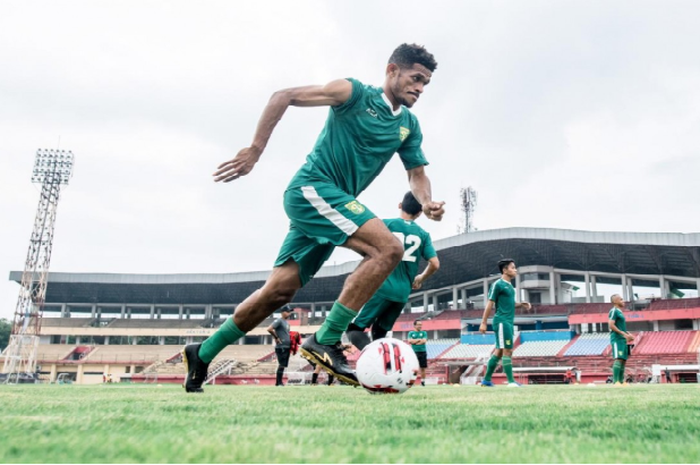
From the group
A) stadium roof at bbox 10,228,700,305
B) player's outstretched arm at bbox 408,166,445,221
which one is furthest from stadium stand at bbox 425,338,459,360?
player's outstretched arm at bbox 408,166,445,221

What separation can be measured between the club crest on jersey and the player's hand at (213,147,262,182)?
672 mm

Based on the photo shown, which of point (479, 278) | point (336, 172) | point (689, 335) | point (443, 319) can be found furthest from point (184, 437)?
point (479, 278)

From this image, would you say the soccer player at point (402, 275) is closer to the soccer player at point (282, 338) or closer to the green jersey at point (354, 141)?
the green jersey at point (354, 141)

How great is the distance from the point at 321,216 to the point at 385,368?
3.60 feet

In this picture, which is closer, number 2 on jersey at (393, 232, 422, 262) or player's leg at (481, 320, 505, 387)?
number 2 on jersey at (393, 232, 422, 262)

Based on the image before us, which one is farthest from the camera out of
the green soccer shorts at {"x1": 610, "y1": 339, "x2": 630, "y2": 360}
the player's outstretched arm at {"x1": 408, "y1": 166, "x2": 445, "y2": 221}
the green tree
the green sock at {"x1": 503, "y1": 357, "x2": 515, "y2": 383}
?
the green tree

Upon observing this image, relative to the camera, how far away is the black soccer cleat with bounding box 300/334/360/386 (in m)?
3.82

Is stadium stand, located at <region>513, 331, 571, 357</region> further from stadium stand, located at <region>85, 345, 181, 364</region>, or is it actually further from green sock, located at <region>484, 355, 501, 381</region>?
stadium stand, located at <region>85, 345, 181, 364</region>

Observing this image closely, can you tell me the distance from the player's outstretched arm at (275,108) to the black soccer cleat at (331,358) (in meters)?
1.23

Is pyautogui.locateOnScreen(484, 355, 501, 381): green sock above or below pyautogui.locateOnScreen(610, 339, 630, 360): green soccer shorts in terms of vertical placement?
below

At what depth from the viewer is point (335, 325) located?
3.83 metres

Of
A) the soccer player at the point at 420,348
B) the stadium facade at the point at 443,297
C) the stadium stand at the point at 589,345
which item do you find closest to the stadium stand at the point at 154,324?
the stadium facade at the point at 443,297

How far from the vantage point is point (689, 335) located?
33219 millimetres

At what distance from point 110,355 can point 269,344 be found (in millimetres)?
13470
